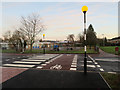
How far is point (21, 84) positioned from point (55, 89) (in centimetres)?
178

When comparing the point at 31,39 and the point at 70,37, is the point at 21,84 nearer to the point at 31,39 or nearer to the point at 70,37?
the point at 31,39

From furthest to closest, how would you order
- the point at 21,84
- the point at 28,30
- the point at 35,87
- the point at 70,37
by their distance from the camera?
the point at 70,37 → the point at 28,30 → the point at 21,84 → the point at 35,87

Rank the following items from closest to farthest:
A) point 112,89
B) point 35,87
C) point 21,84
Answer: point 112,89 < point 35,87 < point 21,84

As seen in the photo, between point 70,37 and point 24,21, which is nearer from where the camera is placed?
point 24,21

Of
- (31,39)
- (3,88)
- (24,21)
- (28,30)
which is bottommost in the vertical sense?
(3,88)

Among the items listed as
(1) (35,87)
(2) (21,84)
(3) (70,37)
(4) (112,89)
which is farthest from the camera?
(3) (70,37)

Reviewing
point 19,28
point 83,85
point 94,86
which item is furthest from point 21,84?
point 19,28

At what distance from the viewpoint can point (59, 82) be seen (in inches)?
152

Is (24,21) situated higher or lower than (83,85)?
higher

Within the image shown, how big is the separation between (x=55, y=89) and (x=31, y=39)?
799 inches

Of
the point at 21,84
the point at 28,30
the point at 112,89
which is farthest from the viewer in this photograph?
the point at 28,30

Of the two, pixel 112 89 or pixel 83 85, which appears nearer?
pixel 112 89

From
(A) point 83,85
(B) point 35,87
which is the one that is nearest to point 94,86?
(A) point 83,85

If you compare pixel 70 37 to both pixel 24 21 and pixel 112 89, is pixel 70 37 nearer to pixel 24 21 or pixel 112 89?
pixel 24 21
